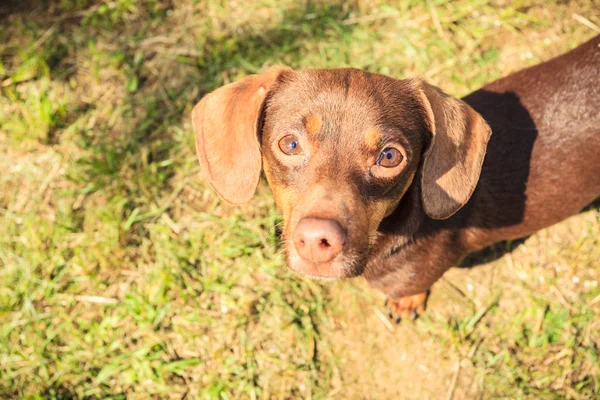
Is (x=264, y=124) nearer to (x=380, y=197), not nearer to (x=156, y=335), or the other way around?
(x=380, y=197)

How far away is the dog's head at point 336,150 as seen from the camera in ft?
8.29

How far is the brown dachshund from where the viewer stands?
8.54 feet

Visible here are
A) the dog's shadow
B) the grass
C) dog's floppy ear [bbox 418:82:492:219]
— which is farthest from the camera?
the dog's shadow

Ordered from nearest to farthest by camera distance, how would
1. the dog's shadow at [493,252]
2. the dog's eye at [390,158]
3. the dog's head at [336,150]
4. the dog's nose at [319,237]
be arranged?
1. the dog's nose at [319,237]
2. the dog's head at [336,150]
3. the dog's eye at [390,158]
4. the dog's shadow at [493,252]

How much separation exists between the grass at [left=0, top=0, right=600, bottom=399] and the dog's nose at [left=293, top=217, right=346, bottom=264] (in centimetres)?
168

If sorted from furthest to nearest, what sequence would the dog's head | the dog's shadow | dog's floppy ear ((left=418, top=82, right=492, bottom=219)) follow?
the dog's shadow
dog's floppy ear ((left=418, top=82, right=492, bottom=219))
the dog's head

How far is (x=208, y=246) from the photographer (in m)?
4.24

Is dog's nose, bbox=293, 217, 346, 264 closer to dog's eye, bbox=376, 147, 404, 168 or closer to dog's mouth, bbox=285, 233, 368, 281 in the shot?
dog's mouth, bbox=285, 233, 368, 281

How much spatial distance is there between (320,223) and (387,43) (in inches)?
119

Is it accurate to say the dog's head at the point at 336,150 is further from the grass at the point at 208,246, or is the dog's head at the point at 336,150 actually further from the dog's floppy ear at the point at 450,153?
the grass at the point at 208,246

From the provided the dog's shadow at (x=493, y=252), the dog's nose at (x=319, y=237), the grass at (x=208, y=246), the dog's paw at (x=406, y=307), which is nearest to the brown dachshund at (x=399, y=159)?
the dog's nose at (x=319, y=237)

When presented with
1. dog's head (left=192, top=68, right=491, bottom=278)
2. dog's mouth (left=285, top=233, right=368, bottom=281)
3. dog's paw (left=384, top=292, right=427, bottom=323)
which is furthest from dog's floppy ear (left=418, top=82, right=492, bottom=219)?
dog's paw (left=384, top=292, right=427, bottom=323)

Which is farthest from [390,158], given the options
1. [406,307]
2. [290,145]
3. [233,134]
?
[406,307]

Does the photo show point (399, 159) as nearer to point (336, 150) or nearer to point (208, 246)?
point (336, 150)
